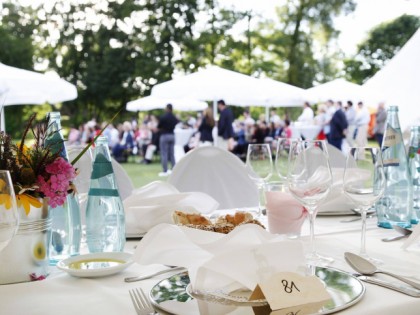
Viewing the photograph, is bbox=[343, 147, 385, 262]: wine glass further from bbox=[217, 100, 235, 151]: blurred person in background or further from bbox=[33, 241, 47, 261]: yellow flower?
bbox=[217, 100, 235, 151]: blurred person in background

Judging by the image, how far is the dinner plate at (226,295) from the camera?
0.76 meters

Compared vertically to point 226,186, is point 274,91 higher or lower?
higher

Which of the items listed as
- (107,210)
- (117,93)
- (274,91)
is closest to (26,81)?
(274,91)

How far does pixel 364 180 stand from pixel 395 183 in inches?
14.9

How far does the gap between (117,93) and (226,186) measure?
2084cm

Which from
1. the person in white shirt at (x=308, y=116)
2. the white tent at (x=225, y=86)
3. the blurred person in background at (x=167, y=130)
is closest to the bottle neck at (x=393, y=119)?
the white tent at (x=225, y=86)

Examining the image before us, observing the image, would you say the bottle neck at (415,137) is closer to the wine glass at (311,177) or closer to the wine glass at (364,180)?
the wine glass at (364,180)

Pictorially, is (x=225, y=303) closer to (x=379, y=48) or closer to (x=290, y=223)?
(x=290, y=223)

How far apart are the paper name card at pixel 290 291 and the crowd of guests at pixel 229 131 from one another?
8397 mm

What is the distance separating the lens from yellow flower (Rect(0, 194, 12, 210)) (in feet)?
2.58

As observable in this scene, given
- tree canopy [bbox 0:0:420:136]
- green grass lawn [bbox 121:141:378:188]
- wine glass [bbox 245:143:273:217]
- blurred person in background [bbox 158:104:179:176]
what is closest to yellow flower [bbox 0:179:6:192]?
wine glass [bbox 245:143:273:217]

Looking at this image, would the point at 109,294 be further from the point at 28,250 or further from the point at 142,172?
the point at 142,172

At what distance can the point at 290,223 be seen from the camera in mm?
1323

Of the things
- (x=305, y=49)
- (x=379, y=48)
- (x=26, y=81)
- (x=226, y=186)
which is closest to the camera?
(x=226, y=186)
